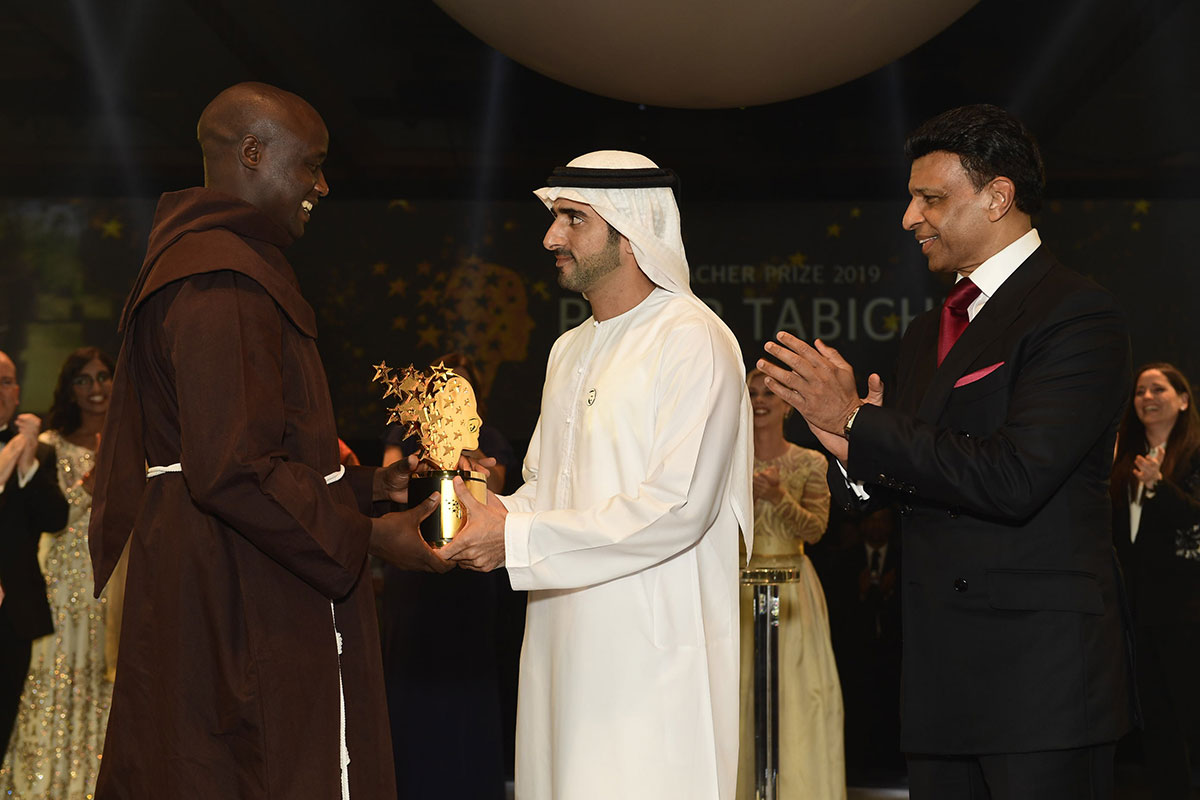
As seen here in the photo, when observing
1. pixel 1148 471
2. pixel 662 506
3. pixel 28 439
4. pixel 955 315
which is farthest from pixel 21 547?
pixel 1148 471

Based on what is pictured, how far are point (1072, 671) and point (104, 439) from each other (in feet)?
6.91

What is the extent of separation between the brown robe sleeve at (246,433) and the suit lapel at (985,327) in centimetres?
133

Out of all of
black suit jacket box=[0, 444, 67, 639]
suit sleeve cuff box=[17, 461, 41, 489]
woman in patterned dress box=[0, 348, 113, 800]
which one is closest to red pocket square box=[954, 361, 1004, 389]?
woman in patterned dress box=[0, 348, 113, 800]

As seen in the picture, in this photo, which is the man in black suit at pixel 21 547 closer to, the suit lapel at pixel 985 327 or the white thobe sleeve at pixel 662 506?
the white thobe sleeve at pixel 662 506

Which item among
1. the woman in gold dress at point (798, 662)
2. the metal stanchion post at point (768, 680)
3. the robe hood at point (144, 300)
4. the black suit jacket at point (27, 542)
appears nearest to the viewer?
the robe hood at point (144, 300)

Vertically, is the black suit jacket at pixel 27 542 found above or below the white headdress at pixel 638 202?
below

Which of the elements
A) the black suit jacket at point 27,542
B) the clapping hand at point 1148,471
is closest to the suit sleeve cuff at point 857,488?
the clapping hand at point 1148,471

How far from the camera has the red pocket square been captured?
260cm

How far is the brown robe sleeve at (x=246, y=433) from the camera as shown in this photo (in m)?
2.36

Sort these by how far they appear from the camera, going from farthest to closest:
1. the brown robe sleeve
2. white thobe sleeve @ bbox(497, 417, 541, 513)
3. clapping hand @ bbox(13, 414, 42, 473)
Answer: clapping hand @ bbox(13, 414, 42, 473)
white thobe sleeve @ bbox(497, 417, 541, 513)
the brown robe sleeve

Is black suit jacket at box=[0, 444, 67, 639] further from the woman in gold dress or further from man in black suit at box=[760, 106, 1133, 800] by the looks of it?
man in black suit at box=[760, 106, 1133, 800]

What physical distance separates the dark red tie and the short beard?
2.68 ft

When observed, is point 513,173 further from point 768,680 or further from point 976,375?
point 976,375

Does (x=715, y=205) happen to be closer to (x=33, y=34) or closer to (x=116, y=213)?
(x=116, y=213)
